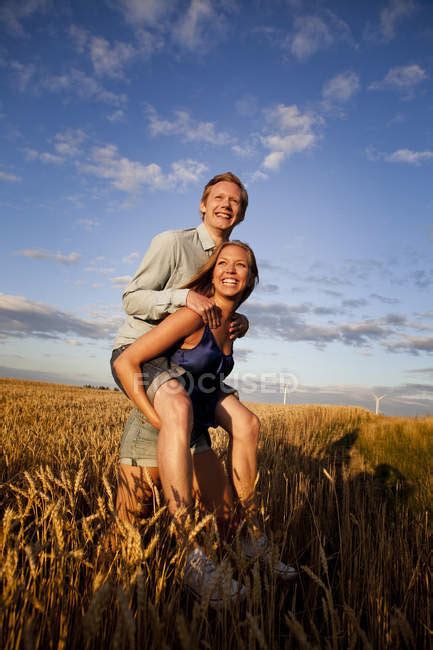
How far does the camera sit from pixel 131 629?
3.03 ft

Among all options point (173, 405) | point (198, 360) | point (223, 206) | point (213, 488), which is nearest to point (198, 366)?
point (198, 360)

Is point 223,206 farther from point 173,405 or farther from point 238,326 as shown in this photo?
point 173,405

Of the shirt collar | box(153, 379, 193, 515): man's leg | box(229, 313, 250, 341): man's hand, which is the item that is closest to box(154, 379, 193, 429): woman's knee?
box(153, 379, 193, 515): man's leg

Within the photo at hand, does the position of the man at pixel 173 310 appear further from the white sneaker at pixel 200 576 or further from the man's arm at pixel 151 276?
the white sneaker at pixel 200 576

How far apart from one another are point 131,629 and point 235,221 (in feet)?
9.59

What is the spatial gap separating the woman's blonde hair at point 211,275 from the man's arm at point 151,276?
0.23 metres

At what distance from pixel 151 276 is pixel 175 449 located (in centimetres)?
131

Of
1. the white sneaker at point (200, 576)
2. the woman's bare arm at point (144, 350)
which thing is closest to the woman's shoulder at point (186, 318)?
the woman's bare arm at point (144, 350)

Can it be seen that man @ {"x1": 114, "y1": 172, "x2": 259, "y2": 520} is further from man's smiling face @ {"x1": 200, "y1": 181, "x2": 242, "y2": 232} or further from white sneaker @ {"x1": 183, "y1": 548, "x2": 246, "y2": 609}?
white sneaker @ {"x1": 183, "y1": 548, "x2": 246, "y2": 609}

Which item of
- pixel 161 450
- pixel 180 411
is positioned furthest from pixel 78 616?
pixel 180 411

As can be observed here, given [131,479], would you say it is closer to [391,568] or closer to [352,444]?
[391,568]

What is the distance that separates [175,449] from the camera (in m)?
2.15

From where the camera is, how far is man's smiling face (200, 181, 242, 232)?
331 centimetres

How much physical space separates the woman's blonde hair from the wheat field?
1269 mm
